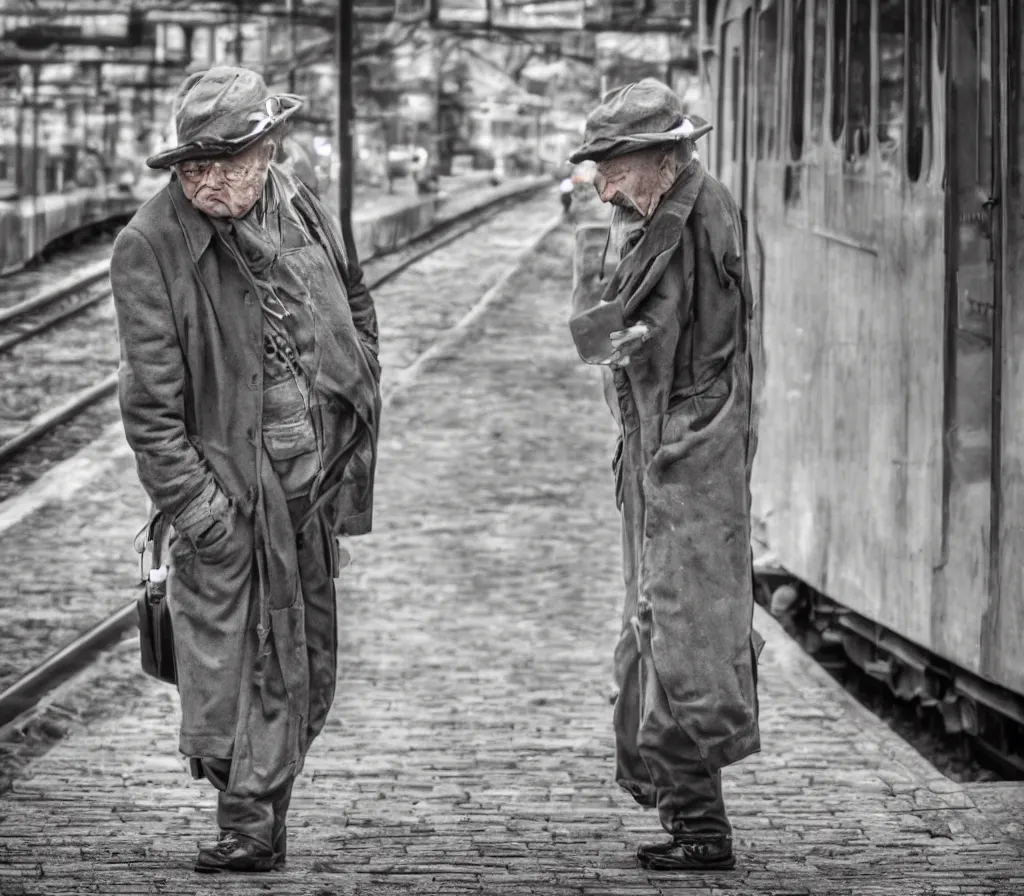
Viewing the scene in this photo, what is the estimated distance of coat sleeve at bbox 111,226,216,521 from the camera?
471 cm

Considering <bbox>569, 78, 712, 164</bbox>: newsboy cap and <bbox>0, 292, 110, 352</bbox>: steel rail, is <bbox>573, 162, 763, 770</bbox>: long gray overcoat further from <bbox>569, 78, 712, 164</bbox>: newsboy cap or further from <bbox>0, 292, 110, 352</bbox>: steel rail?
<bbox>0, 292, 110, 352</bbox>: steel rail

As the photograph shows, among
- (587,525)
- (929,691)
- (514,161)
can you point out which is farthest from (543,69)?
(929,691)

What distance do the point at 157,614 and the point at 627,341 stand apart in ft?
4.38

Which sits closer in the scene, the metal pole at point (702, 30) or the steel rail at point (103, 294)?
the metal pole at point (702, 30)

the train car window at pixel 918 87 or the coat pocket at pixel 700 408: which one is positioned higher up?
the train car window at pixel 918 87

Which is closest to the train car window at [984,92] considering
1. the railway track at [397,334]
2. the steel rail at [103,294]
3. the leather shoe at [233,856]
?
the leather shoe at [233,856]

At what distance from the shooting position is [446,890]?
4.77 metres

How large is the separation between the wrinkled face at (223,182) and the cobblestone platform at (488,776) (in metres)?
1.59

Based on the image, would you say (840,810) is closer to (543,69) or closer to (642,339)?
(642,339)

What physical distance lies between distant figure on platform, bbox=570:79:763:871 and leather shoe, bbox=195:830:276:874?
96cm

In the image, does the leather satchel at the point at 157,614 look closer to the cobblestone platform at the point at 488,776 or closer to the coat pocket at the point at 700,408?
the cobblestone platform at the point at 488,776

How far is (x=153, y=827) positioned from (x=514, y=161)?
118 ft

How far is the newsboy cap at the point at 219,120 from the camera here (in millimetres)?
4660

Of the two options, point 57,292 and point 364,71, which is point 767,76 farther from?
point 364,71
